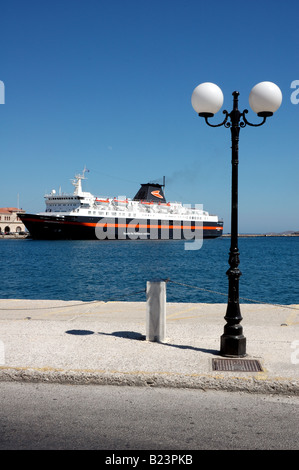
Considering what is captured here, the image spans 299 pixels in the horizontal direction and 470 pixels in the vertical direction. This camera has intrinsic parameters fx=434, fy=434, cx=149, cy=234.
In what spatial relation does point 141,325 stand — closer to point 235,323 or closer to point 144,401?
point 235,323

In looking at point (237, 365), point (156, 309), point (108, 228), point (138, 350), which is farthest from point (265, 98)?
point (108, 228)

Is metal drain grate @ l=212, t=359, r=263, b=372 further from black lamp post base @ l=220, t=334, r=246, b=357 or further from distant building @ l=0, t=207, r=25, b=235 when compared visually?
distant building @ l=0, t=207, r=25, b=235

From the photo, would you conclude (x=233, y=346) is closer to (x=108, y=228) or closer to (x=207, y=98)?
(x=207, y=98)

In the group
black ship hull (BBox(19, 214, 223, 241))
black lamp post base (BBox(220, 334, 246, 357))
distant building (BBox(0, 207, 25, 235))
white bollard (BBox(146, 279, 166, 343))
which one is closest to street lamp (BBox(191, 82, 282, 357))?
black lamp post base (BBox(220, 334, 246, 357))

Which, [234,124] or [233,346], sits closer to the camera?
[233,346]

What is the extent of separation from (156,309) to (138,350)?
67 centimetres

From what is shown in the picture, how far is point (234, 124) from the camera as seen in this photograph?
223 inches

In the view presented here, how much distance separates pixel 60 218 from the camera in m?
77.4

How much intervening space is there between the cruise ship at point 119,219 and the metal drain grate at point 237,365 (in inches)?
2907

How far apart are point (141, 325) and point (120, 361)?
84.2 inches

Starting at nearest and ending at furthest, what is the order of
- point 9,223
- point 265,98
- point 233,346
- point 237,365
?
point 237,365, point 233,346, point 265,98, point 9,223

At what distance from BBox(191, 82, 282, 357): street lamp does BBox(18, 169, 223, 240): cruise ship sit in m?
73.2

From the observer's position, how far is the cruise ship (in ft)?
255

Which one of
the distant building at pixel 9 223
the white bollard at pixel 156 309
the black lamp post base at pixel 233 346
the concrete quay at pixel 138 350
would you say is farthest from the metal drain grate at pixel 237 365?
the distant building at pixel 9 223
